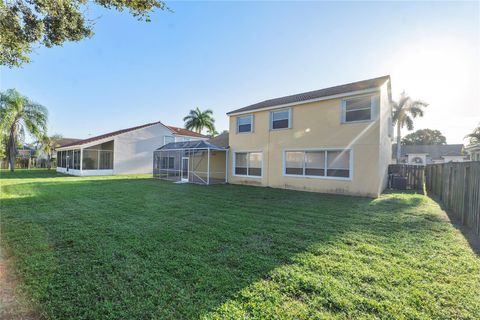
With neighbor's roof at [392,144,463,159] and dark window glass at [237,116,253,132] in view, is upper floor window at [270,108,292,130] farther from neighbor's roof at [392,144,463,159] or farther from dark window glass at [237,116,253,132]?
neighbor's roof at [392,144,463,159]

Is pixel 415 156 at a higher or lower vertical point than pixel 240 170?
higher

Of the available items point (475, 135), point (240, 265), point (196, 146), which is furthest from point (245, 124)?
point (475, 135)

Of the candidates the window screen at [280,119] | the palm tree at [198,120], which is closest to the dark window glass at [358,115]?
the window screen at [280,119]

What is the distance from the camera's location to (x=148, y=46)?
13336 mm

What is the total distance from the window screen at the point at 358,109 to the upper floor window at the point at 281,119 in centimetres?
327

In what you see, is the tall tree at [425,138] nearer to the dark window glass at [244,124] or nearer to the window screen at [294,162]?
A: the dark window glass at [244,124]

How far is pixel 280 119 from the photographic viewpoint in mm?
14555

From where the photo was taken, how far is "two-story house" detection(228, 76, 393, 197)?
11.2 metres

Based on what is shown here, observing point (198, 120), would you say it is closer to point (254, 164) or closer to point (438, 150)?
point (254, 164)

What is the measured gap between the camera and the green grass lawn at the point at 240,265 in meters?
2.78

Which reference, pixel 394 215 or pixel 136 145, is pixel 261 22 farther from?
pixel 136 145

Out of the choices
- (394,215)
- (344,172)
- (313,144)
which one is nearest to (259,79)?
(313,144)

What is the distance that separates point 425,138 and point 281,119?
58738 mm

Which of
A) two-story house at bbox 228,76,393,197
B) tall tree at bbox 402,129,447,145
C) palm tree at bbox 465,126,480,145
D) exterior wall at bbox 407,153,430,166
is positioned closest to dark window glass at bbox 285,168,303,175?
two-story house at bbox 228,76,393,197
